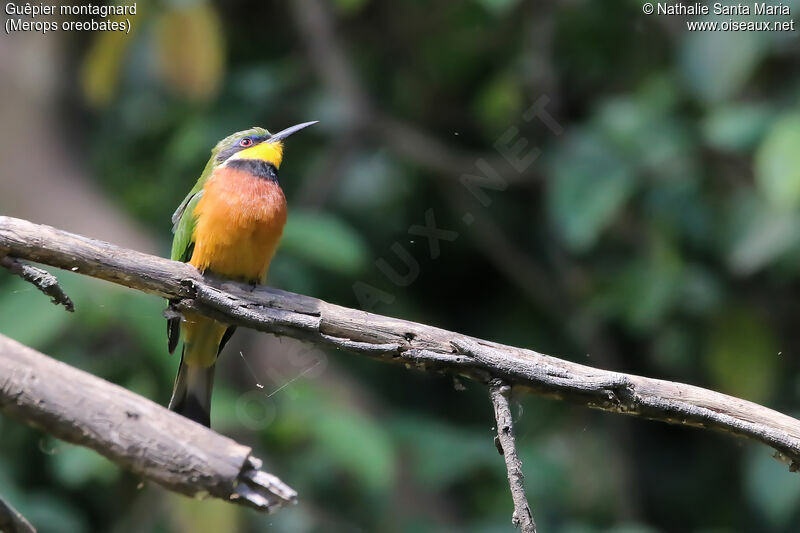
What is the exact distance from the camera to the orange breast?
2.76 m

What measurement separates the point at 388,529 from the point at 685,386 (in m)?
2.55

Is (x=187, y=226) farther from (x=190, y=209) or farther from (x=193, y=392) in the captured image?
(x=193, y=392)

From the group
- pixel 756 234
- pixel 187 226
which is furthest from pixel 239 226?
pixel 756 234

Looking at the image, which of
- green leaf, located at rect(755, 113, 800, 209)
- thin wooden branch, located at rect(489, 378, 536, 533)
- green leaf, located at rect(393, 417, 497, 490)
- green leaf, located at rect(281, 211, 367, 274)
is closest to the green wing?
green leaf, located at rect(281, 211, 367, 274)

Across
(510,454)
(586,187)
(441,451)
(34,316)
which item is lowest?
(441,451)

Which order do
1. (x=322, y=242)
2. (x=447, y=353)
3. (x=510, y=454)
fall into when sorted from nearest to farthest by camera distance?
(x=510, y=454), (x=447, y=353), (x=322, y=242)

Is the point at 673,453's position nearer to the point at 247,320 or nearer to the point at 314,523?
the point at 314,523

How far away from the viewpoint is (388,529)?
14.3 feet

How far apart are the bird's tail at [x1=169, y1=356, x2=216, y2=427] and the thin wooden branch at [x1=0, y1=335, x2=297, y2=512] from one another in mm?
1217

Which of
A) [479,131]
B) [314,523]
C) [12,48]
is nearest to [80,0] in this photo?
[12,48]

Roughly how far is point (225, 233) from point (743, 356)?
2.75 m

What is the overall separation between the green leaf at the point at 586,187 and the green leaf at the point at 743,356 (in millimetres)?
786

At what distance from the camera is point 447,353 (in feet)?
6.80

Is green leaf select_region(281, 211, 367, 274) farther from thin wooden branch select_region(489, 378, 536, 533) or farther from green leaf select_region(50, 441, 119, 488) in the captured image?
thin wooden branch select_region(489, 378, 536, 533)
